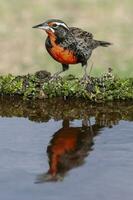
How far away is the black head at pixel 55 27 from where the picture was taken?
7.41 meters

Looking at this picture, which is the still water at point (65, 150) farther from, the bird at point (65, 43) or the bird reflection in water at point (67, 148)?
the bird at point (65, 43)

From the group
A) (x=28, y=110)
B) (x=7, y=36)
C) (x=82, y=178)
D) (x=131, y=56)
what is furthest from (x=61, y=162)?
(x=7, y=36)

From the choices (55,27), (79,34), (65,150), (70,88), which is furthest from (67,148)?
(79,34)

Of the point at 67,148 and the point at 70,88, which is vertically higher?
the point at 70,88

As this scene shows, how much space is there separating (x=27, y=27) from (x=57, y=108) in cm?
876

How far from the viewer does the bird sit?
753 centimetres

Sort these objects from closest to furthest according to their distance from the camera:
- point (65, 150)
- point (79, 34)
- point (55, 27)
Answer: point (65, 150) < point (55, 27) < point (79, 34)

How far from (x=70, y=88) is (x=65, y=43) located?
0.47 m

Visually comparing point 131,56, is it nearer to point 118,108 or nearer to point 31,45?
point 31,45

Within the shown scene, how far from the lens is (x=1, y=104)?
7.61 metres

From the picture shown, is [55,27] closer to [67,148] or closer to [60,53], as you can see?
[60,53]

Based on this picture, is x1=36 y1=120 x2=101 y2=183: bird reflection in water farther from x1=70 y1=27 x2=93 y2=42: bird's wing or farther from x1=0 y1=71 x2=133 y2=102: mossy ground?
x1=70 y1=27 x2=93 y2=42: bird's wing

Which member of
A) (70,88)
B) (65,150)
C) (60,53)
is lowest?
(65,150)

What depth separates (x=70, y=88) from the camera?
25.1 feet
